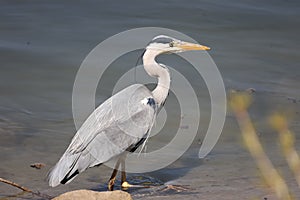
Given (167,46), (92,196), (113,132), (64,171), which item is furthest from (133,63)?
(92,196)

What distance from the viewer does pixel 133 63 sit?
9305 millimetres

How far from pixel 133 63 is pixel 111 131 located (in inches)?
133

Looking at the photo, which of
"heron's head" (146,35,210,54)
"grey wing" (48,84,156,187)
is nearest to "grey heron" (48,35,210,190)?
"grey wing" (48,84,156,187)

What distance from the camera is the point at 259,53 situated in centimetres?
1009

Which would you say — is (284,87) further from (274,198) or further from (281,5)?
(274,198)

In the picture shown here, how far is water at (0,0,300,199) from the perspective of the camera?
6.25 meters

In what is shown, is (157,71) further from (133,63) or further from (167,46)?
(133,63)

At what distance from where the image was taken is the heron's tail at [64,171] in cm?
552

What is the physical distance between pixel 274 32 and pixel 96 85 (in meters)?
3.61

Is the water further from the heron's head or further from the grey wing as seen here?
the heron's head

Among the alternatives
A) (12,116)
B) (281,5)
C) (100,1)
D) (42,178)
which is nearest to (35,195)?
(42,178)

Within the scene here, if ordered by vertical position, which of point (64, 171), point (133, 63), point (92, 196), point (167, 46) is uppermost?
point (167, 46)

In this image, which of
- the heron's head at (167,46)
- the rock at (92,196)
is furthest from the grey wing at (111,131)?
the rock at (92,196)

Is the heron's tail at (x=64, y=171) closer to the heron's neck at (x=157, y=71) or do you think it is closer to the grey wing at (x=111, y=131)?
the grey wing at (x=111, y=131)
